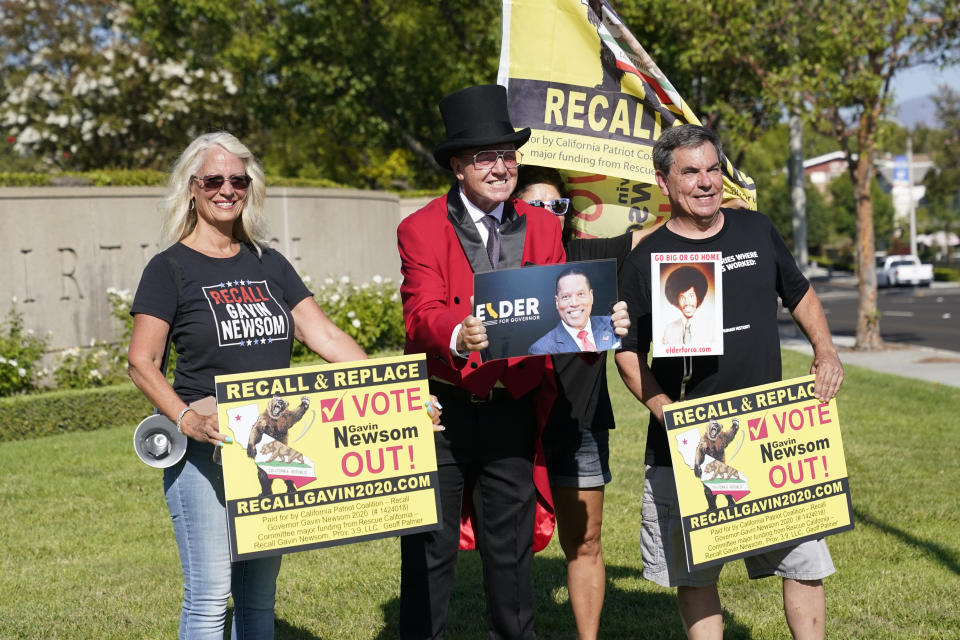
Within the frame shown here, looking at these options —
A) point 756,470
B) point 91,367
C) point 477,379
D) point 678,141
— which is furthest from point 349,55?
point 756,470

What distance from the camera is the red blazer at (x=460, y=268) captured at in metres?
3.82

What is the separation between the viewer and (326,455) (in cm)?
361

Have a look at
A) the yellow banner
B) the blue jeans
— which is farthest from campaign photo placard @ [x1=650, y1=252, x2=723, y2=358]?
the blue jeans

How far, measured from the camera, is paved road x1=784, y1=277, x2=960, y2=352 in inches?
859

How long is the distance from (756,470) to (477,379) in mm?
1009

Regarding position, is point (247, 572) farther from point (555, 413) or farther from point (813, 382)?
point (813, 382)

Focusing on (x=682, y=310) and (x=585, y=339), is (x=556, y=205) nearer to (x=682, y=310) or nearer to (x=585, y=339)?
(x=682, y=310)

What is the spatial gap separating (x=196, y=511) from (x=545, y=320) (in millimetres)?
1355

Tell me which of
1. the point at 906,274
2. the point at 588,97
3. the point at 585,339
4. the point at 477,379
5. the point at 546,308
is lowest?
the point at 906,274

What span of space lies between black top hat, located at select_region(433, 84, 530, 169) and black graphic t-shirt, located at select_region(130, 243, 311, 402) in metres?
0.84

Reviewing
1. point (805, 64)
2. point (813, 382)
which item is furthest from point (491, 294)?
point (805, 64)

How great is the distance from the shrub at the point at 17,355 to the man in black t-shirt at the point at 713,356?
901cm

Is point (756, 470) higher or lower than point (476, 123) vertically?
lower

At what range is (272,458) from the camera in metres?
3.54
